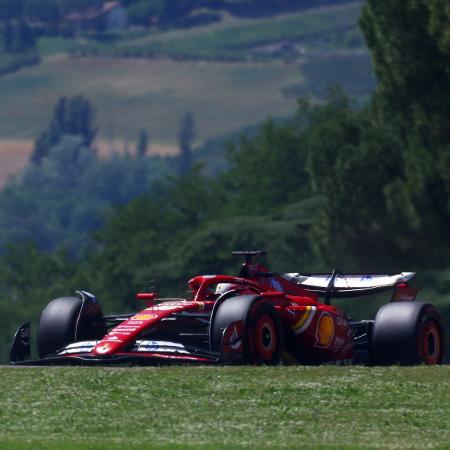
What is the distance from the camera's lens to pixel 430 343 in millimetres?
14430

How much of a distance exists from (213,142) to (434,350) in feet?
484

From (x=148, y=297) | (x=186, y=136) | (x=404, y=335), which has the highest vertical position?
(x=186, y=136)

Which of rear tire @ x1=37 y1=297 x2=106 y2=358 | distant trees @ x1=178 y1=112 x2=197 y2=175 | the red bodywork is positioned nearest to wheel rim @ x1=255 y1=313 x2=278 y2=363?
the red bodywork

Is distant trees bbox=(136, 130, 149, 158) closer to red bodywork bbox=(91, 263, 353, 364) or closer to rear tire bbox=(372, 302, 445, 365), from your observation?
red bodywork bbox=(91, 263, 353, 364)

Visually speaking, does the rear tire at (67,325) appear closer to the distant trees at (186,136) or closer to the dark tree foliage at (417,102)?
the dark tree foliage at (417,102)

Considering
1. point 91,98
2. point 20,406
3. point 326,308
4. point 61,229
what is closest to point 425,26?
point 326,308

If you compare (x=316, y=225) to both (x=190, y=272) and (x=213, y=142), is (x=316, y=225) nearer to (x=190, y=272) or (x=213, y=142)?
(x=190, y=272)

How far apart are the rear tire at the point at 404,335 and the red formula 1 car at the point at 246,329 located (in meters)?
0.01

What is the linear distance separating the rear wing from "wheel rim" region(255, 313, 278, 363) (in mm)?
2383

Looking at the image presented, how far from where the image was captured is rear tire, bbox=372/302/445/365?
14031 millimetres

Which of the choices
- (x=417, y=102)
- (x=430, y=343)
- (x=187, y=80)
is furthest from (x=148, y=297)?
(x=187, y=80)

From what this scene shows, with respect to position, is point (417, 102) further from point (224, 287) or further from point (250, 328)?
point (250, 328)

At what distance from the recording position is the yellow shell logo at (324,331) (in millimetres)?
14375

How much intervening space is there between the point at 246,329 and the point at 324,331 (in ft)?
4.91
